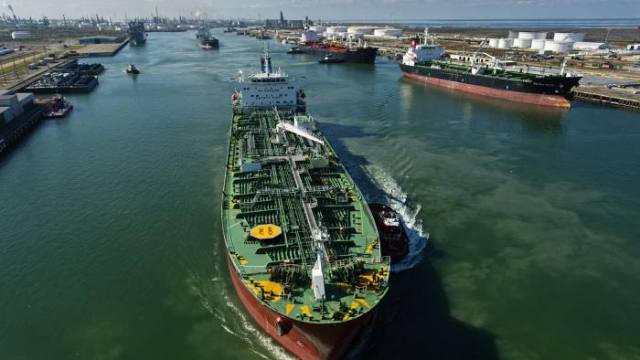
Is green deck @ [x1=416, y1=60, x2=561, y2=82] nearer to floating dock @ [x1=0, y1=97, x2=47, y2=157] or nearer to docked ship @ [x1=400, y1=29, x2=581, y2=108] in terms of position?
docked ship @ [x1=400, y1=29, x2=581, y2=108]

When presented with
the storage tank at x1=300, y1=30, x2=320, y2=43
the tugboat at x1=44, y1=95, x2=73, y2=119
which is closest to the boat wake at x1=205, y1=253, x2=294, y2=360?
the tugboat at x1=44, y1=95, x2=73, y2=119

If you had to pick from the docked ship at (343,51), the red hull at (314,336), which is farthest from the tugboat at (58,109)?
the docked ship at (343,51)

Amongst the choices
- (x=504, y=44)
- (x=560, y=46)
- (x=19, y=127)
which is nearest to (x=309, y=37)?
(x=504, y=44)

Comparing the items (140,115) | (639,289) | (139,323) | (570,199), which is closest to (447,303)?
(639,289)

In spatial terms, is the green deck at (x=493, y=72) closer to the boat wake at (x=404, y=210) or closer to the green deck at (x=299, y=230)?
the boat wake at (x=404, y=210)

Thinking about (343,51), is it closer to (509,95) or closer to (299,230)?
(509,95)

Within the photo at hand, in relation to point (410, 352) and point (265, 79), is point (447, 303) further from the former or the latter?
point (265, 79)
